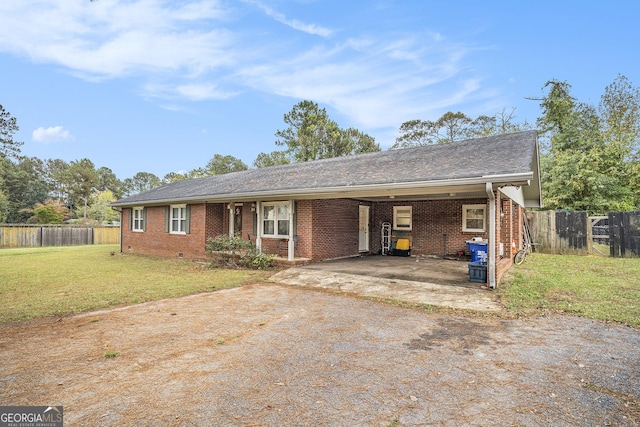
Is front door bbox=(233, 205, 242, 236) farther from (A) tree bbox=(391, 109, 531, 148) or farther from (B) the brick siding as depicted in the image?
(A) tree bbox=(391, 109, 531, 148)

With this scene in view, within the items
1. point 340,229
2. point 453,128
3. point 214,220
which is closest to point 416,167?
point 340,229

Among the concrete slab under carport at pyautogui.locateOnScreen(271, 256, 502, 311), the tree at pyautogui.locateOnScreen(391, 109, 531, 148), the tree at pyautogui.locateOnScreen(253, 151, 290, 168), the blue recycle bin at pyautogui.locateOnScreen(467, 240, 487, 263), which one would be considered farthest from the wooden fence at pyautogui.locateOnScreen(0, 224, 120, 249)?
the tree at pyautogui.locateOnScreen(391, 109, 531, 148)

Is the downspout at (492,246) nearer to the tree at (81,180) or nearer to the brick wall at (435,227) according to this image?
the brick wall at (435,227)

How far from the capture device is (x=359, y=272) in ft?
29.4

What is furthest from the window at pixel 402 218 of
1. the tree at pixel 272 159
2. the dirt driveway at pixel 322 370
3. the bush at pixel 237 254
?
the tree at pixel 272 159

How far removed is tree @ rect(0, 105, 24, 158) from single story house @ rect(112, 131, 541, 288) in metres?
19.9

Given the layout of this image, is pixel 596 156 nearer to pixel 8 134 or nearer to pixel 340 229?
pixel 340 229

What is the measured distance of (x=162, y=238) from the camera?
14.7 meters

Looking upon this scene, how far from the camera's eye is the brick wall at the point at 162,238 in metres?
13.0

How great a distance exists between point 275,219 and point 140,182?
73352 millimetres

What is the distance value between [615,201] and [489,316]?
710 inches

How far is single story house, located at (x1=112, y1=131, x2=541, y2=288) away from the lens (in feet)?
24.6

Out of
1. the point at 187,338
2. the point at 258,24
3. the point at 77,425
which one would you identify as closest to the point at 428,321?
the point at 187,338

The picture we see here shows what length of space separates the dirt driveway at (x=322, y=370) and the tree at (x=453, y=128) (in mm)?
24212
